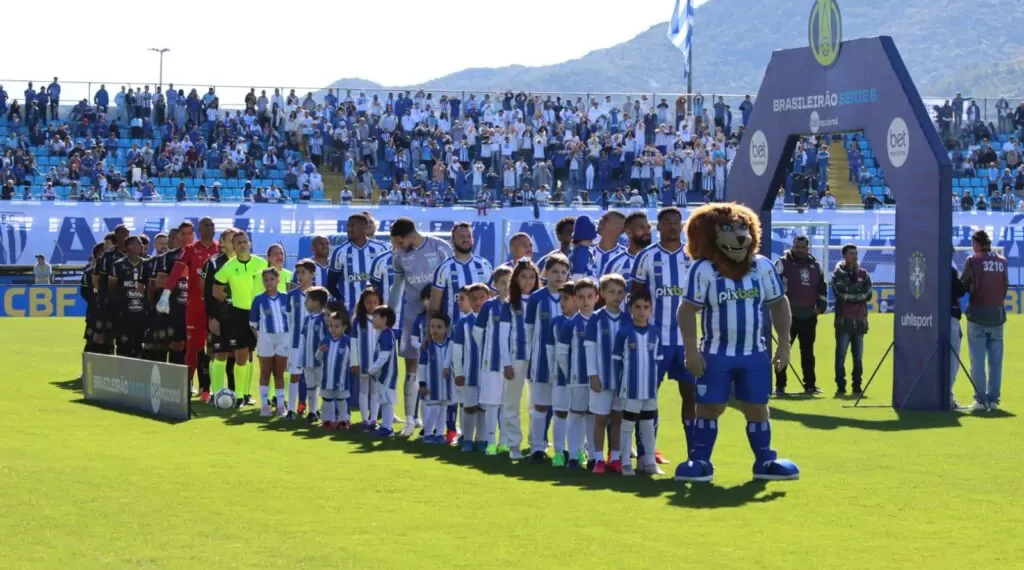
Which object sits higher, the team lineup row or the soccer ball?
the team lineup row

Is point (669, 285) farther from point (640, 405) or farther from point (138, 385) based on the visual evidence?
point (138, 385)

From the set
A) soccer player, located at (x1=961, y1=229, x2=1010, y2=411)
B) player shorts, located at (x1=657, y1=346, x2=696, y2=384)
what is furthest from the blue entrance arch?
player shorts, located at (x1=657, y1=346, x2=696, y2=384)

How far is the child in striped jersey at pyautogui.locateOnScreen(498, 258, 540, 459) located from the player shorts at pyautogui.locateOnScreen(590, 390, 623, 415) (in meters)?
1.18

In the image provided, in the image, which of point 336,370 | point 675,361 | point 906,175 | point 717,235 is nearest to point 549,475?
point 675,361

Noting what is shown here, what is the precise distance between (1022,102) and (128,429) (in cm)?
3936

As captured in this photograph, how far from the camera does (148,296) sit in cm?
1959

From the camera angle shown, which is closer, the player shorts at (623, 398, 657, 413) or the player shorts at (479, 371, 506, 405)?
the player shorts at (623, 398, 657, 413)

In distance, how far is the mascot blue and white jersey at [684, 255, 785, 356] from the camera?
11594 mm

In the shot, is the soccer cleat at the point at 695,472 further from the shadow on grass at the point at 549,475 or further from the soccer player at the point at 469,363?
the soccer player at the point at 469,363

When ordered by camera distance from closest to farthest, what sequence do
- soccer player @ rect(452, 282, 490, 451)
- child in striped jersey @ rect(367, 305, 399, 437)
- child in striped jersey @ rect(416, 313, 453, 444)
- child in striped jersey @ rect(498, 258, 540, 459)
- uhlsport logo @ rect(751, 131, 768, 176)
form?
child in striped jersey @ rect(498, 258, 540, 459), soccer player @ rect(452, 282, 490, 451), child in striped jersey @ rect(416, 313, 453, 444), child in striped jersey @ rect(367, 305, 399, 437), uhlsport logo @ rect(751, 131, 768, 176)

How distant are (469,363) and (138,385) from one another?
4893 mm

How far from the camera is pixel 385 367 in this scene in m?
15.4

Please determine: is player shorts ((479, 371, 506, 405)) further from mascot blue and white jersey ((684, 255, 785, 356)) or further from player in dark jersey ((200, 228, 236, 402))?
player in dark jersey ((200, 228, 236, 402))

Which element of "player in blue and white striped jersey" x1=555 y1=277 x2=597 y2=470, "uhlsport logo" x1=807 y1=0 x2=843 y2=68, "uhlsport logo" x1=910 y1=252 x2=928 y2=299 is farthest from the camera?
"uhlsport logo" x1=807 y1=0 x2=843 y2=68
